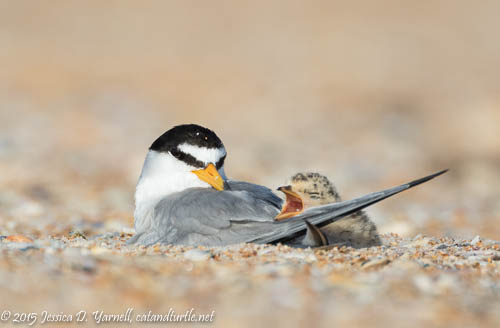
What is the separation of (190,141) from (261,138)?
22.8 ft

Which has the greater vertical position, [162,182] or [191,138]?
[191,138]

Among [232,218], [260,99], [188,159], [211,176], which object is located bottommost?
[232,218]

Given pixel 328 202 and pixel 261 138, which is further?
pixel 261 138

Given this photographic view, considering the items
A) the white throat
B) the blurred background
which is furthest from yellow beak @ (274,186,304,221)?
the blurred background

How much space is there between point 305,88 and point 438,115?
2539 millimetres

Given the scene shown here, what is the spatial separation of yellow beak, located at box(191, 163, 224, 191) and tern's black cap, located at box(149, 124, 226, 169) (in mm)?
41

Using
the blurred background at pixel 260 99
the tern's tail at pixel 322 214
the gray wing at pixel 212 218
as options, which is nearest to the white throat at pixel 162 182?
the gray wing at pixel 212 218

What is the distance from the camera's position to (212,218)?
13.3 feet

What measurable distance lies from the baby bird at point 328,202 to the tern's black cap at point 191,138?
70 centimetres

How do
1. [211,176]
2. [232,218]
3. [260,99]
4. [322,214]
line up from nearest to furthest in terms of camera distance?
[322,214] → [232,218] → [211,176] → [260,99]

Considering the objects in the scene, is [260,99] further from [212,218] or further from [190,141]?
[212,218]

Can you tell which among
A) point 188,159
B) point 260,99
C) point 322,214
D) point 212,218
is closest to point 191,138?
point 188,159

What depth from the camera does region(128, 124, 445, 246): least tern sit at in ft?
12.9

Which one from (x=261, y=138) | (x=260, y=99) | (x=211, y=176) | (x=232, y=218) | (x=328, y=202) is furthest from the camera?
(x=260, y=99)
